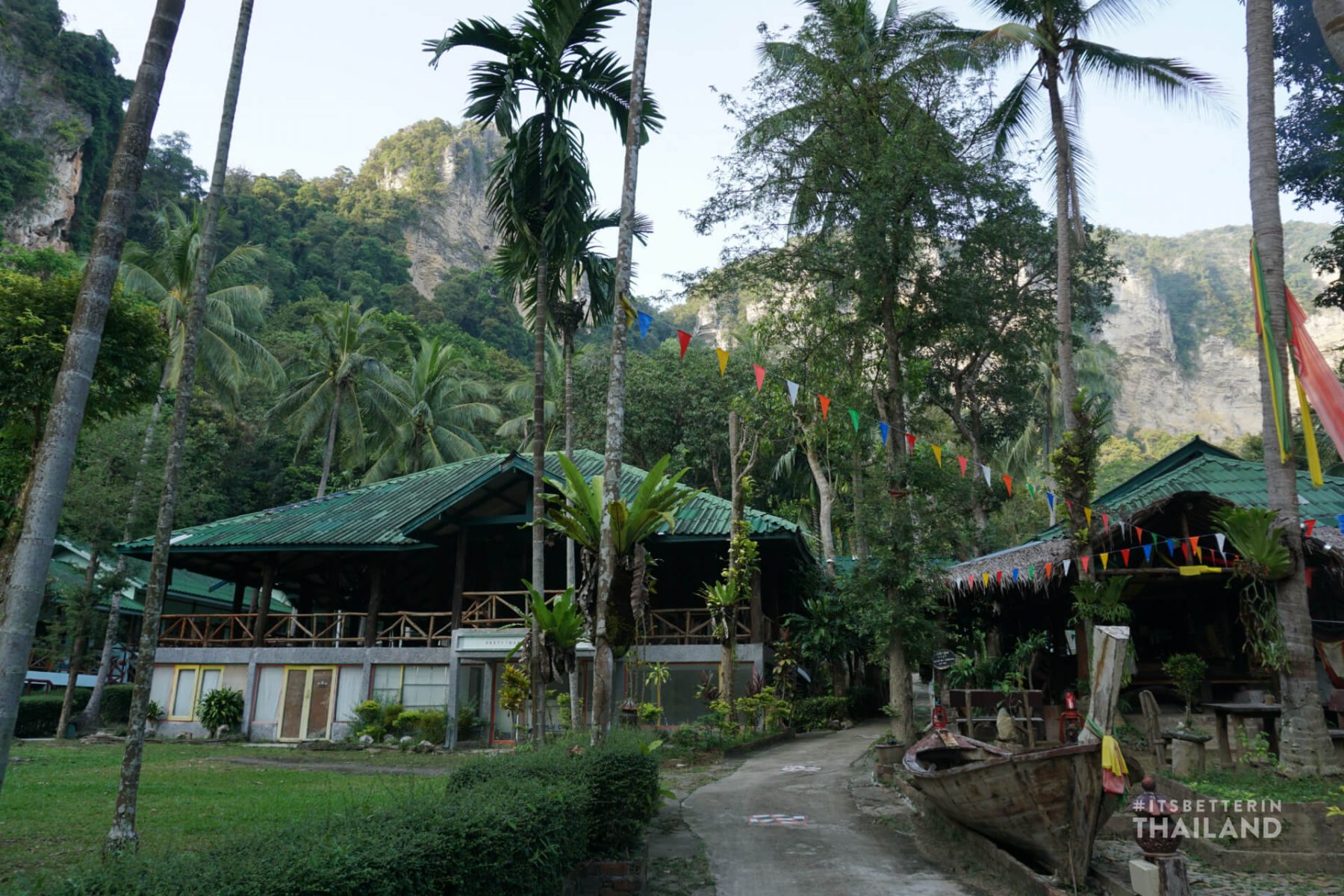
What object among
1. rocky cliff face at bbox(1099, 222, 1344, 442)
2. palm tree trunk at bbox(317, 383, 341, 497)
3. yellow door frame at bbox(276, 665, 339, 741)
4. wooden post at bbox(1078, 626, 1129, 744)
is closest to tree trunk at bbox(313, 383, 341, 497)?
palm tree trunk at bbox(317, 383, 341, 497)

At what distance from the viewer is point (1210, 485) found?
1792 centimetres

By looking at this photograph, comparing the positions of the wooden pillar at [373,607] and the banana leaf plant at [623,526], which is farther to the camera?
the wooden pillar at [373,607]

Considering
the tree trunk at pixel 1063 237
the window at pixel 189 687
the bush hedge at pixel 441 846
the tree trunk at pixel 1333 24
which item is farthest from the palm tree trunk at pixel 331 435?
the tree trunk at pixel 1333 24

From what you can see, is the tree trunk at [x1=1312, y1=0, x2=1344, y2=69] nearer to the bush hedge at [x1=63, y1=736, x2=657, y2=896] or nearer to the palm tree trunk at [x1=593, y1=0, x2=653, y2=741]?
the palm tree trunk at [x1=593, y1=0, x2=653, y2=741]

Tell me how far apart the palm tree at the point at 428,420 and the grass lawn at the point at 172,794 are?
749 inches

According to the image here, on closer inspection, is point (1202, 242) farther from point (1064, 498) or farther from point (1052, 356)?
point (1064, 498)

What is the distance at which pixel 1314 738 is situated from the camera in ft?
32.9

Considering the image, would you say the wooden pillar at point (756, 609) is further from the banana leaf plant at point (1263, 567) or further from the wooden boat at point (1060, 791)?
the wooden boat at point (1060, 791)

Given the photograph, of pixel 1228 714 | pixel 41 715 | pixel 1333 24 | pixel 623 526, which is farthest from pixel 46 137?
pixel 1228 714

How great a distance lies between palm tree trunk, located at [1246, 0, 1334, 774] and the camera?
Answer: 10117mm

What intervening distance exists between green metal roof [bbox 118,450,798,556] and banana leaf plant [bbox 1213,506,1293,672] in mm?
11082

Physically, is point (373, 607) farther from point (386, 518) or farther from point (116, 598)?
point (116, 598)

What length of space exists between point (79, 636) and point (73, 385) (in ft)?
70.2

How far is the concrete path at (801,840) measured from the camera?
8555 millimetres
